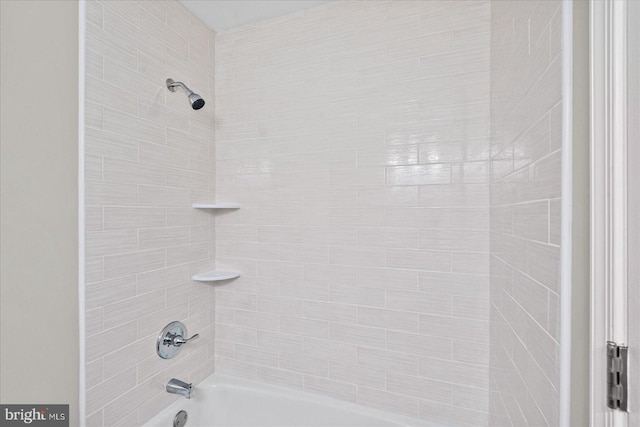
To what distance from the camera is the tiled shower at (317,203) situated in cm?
114

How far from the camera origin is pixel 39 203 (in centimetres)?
93

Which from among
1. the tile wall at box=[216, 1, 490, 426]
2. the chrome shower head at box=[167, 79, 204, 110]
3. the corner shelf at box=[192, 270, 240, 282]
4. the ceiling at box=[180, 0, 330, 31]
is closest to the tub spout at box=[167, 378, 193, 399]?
the tile wall at box=[216, 1, 490, 426]

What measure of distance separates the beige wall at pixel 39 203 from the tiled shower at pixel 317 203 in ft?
0.24

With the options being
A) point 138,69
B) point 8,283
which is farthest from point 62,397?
point 138,69

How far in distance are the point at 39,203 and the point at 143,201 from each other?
39 cm

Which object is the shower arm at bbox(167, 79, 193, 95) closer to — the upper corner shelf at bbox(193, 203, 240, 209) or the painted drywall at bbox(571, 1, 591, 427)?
the upper corner shelf at bbox(193, 203, 240, 209)

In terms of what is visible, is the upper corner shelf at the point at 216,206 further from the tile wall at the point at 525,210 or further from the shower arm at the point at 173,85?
the tile wall at the point at 525,210

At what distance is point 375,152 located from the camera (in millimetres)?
1434

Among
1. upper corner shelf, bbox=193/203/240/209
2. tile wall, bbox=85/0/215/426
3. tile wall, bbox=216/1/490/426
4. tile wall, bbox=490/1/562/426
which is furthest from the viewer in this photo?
upper corner shelf, bbox=193/203/240/209

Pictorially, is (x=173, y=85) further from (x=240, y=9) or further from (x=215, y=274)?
(x=215, y=274)

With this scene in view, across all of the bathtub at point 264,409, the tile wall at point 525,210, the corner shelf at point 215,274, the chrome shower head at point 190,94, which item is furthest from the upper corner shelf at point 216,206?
the tile wall at point 525,210

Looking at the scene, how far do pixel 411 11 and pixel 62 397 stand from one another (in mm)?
1951

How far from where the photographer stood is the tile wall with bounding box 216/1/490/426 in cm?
132

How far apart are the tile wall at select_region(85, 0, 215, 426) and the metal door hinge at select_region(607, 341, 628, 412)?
54.3 inches
